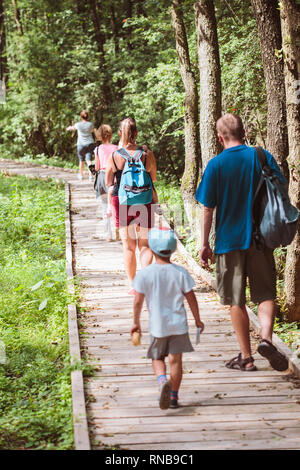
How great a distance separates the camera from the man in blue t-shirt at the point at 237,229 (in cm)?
523

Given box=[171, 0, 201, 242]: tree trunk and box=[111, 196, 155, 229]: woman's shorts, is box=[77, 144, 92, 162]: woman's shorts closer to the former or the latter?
box=[171, 0, 201, 242]: tree trunk

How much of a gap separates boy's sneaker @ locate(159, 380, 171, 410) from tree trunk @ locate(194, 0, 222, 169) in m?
6.77

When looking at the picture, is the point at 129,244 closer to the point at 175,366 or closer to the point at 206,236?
the point at 206,236

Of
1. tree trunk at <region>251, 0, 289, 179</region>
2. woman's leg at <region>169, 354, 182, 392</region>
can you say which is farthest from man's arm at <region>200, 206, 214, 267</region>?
tree trunk at <region>251, 0, 289, 179</region>

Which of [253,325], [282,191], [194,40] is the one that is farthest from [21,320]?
[194,40]

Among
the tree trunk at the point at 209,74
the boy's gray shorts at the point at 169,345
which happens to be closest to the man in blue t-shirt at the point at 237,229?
the boy's gray shorts at the point at 169,345

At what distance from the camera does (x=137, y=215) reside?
709cm

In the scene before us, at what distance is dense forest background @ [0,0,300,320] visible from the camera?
888cm

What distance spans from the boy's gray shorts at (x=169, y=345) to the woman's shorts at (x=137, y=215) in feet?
8.23

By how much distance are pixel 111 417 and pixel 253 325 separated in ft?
8.40

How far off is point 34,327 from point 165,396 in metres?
4.34

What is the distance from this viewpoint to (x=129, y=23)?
20938 mm

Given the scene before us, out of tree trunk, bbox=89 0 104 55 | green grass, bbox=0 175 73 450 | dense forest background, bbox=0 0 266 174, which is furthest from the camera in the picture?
tree trunk, bbox=89 0 104 55

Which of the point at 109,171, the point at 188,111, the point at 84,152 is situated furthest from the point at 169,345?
the point at 84,152
